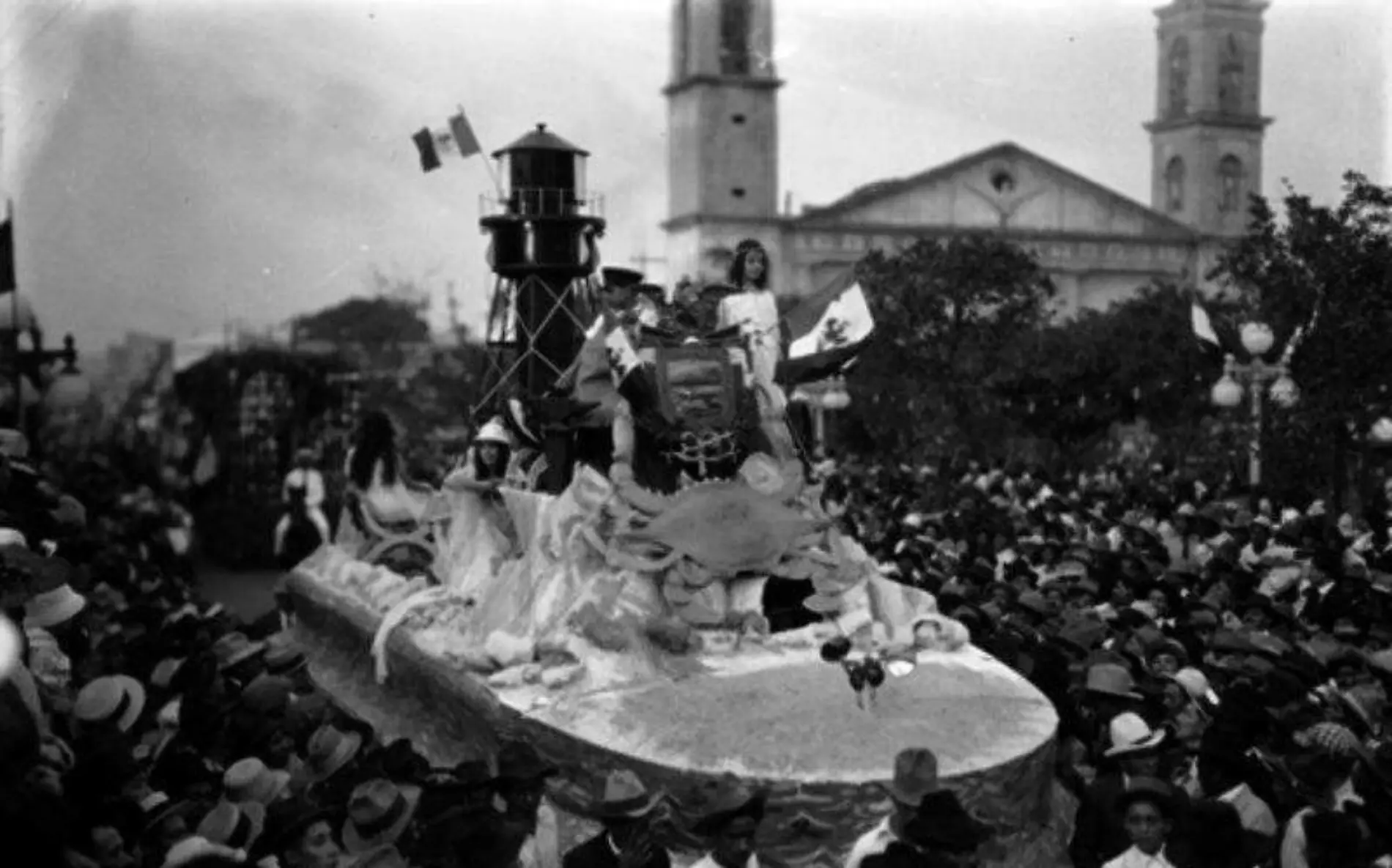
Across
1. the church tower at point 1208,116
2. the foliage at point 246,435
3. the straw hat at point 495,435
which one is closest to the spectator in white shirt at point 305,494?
the foliage at point 246,435

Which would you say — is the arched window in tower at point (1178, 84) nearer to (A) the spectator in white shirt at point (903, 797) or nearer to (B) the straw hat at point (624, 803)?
(A) the spectator in white shirt at point (903, 797)

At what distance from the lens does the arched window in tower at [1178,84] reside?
41.4 metres

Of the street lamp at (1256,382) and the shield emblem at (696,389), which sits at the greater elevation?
the shield emblem at (696,389)

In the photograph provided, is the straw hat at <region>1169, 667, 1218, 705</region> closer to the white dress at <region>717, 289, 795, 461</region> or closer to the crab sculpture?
the crab sculpture

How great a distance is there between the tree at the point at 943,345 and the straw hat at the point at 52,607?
24500 mm

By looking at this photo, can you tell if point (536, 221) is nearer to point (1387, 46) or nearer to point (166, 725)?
point (1387, 46)

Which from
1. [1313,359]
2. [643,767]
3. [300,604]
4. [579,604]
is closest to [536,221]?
[300,604]

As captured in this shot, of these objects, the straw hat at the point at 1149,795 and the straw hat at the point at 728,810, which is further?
the straw hat at the point at 728,810

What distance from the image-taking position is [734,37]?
44.0 metres

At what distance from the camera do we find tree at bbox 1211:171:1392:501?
2062 cm

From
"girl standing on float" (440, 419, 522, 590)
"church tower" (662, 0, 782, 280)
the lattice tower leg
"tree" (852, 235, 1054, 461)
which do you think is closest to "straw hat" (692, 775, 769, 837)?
"girl standing on float" (440, 419, 522, 590)

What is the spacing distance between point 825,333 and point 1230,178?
133 ft

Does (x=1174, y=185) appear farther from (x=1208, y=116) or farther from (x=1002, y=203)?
(x=1208, y=116)

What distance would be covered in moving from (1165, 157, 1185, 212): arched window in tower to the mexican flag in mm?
41317
